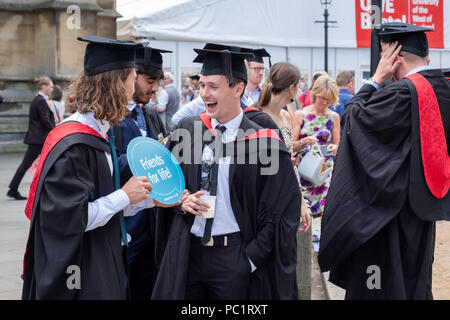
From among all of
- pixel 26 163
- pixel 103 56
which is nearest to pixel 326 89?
pixel 103 56

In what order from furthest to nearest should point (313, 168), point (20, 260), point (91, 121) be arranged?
point (313, 168) → point (20, 260) → point (91, 121)

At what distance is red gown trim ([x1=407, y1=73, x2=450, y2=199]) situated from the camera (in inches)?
157

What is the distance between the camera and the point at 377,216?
403 cm

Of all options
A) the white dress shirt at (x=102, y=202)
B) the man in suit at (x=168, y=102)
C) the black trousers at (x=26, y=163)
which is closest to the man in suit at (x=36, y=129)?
the black trousers at (x=26, y=163)

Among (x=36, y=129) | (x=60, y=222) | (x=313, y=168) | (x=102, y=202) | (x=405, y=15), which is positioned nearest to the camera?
(x=60, y=222)

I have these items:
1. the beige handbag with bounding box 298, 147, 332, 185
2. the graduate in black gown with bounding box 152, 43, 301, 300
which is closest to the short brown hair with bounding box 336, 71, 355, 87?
the beige handbag with bounding box 298, 147, 332, 185

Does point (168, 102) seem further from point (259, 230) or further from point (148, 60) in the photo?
point (259, 230)

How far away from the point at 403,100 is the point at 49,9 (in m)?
14.4

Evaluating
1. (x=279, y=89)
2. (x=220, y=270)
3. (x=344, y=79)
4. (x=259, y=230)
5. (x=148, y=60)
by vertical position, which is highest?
(x=344, y=79)

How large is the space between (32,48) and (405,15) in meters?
12.0

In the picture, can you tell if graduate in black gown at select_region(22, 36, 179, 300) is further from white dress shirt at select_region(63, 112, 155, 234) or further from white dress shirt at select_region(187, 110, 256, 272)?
white dress shirt at select_region(187, 110, 256, 272)

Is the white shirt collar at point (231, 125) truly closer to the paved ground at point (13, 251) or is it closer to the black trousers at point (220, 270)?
the black trousers at point (220, 270)

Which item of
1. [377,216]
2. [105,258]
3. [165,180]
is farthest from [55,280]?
[377,216]

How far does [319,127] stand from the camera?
757 centimetres
